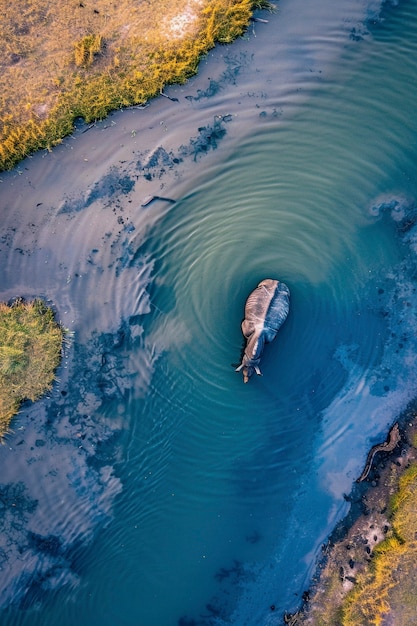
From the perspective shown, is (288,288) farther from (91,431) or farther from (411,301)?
(91,431)

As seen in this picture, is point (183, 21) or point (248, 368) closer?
point (248, 368)

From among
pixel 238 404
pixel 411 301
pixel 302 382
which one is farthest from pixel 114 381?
pixel 411 301

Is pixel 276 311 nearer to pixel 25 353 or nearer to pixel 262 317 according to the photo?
pixel 262 317

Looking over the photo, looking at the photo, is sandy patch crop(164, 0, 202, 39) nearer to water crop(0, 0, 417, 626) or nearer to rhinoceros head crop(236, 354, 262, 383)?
water crop(0, 0, 417, 626)

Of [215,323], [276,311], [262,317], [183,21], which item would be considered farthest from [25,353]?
[183,21]

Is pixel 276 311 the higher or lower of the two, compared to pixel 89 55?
lower

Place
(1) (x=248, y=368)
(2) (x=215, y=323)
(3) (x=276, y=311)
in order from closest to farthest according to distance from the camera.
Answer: (3) (x=276, y=311)
(1) (x=248, y=368)
(2) (x=215, y=323)
